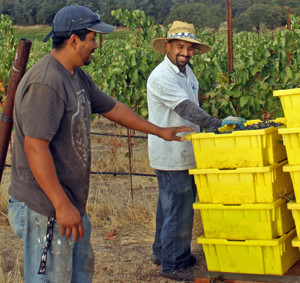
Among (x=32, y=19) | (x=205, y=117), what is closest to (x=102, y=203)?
(x=205, y=117)

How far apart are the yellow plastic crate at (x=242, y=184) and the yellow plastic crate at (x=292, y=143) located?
0.58ft

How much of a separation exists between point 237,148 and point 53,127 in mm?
1255

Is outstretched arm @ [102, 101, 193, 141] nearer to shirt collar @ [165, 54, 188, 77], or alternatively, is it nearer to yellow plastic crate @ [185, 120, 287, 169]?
yellow plastic crate @ [185, 120, 287, 169]

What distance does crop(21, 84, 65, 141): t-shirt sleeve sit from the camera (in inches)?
99.6

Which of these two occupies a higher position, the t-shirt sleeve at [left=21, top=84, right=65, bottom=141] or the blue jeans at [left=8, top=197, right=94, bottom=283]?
the t-shirt sleeve at [left=21, top=84, right=65, bottom=141]

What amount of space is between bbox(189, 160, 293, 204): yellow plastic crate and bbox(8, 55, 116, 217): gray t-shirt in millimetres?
946

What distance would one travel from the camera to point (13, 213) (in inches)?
108

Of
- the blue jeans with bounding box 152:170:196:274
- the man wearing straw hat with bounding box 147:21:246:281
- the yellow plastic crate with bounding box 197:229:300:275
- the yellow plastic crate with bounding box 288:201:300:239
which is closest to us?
the yellow plastic crate with bounding box 288:201:300:239

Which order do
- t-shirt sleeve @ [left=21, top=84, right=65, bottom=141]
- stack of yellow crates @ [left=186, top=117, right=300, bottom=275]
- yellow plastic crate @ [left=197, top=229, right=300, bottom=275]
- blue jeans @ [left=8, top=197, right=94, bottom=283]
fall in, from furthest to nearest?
yellow plastic crate @ [left=197, top=229, right=300, bottom=275] → stack of yellow crates @ [left=186, top=117, right=300, bottom=275] → blue jeans @ [left=8, top=197, right=94, bottom=283] → t-shirt sleeve @ [left=21, top=84, right=65, bottom=141]

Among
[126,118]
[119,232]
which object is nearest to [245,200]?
[126,118]

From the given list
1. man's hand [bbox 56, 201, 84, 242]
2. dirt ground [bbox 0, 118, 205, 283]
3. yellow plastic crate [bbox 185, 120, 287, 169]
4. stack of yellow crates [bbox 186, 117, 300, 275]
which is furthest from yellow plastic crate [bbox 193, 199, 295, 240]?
man's hand [bbox 56, 201, 84, 242]

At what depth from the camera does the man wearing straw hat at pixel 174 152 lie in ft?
13.5

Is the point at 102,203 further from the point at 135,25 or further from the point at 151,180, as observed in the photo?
the point at 135,25

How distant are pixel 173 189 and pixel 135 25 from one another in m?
4.71
